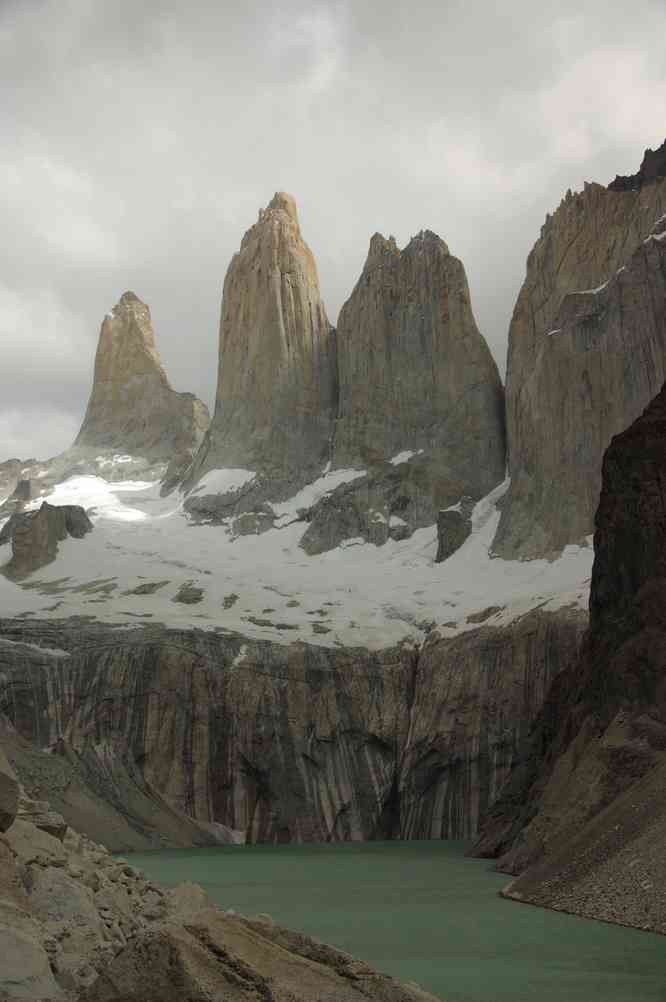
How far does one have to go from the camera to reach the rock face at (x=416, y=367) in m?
106

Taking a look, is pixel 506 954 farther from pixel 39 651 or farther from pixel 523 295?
pixel 523 295

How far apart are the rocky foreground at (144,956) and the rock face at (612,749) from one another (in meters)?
14.2

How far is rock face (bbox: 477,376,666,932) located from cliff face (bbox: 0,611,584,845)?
1532 cm

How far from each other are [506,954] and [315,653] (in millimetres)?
49508

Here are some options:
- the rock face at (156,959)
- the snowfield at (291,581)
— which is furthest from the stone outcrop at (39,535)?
the rock face at (156,959)

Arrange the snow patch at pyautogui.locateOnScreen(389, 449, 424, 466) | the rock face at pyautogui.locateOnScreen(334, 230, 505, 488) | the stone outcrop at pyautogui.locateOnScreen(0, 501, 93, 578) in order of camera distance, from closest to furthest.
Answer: the stone outcrop at pyautogui.locateOnScreen(0, 501, 93, 578) < the snow patch at pyautogui.locateOnScreen(389, 449, 424, 466) < the rock face at pyautogui.locateOnScreen(334, 230, 505, 488)

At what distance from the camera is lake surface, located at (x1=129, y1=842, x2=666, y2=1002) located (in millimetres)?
19656

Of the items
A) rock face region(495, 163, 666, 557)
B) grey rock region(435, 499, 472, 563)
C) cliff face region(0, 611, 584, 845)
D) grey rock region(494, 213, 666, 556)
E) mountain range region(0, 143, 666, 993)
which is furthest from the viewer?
grey rock region(435, 499, 472, 563)

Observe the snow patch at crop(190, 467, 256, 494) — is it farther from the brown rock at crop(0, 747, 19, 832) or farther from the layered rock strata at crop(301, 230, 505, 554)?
the brown rock at crop(0, 747, 19, 832)

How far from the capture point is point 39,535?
94.8 meters

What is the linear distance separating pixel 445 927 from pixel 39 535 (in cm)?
7298

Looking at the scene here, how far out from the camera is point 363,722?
227ft

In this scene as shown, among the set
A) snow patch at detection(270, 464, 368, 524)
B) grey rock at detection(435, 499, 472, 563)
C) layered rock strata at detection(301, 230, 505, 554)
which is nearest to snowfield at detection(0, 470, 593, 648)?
snow patch at detection(270, 464, 368, 524)

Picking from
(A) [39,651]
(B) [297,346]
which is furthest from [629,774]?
(B) [297,346]
